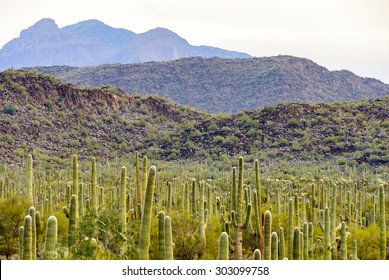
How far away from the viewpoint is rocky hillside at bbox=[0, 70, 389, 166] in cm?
5961

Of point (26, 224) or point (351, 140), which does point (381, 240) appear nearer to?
point (26, 224)

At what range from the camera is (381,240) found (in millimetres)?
14898

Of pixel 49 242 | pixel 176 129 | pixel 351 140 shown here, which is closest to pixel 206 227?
pixel 49 242

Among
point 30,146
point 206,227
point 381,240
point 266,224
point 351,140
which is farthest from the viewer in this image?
point 351,140

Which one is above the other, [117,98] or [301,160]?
[117,98]

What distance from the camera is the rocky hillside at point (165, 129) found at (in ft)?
196

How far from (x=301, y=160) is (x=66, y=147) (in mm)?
22641

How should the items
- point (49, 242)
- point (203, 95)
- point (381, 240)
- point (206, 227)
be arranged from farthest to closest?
point (203, 95), point (206, 227), point (381, 240), point (49, 242)

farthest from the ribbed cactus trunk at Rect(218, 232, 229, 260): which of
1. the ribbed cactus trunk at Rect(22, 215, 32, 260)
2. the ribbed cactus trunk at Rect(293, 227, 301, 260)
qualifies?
the ribbed cactus trunk at Rect(293, 227, 301, 260)

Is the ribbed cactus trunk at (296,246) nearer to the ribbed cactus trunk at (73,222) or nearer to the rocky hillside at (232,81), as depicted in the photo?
the ribbed cactus trunk at (73,222)

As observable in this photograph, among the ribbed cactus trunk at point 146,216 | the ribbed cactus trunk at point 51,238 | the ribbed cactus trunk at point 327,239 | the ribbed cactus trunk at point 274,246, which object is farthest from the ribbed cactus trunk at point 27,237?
the ribbed cactus trunk at point 327,239

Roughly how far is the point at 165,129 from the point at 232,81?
4218 centimetres

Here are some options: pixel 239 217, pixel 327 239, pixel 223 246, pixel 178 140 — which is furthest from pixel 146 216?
pixel 178 140
